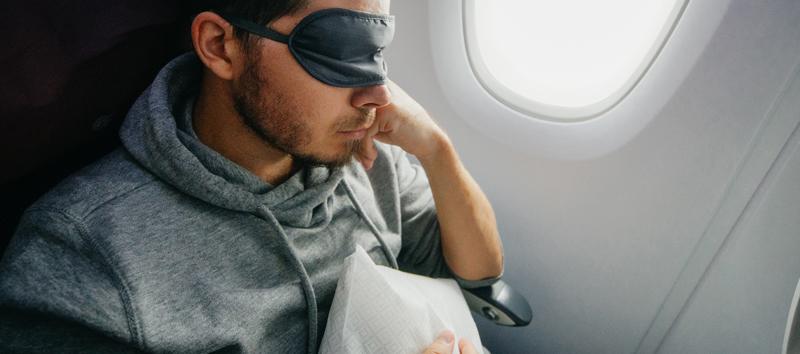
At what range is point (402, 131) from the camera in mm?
1065

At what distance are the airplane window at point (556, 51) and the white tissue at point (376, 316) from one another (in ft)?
2.21

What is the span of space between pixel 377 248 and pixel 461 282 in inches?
10.4

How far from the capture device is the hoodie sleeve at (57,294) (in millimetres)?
628

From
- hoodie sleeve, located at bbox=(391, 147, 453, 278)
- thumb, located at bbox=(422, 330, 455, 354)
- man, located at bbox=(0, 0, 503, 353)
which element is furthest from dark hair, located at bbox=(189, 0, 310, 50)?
thumb, located at bbox=(422, 330, 455, 354)

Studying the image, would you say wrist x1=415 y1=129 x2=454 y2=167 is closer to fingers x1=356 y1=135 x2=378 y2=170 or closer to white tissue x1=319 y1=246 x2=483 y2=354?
fingers x1=356 y1=135 x2=378 y2=170

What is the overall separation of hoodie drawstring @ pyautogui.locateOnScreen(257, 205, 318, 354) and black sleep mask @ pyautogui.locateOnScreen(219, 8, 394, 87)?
29 cm

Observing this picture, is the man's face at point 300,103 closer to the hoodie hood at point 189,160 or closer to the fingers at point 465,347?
the hoodie hood at point 189,160

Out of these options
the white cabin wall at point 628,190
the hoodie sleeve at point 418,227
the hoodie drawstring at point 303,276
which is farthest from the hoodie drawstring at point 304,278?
the white cabin wall at point 628,190

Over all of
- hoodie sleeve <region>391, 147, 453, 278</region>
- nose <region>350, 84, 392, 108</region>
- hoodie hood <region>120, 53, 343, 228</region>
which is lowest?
hoodie sleeve <region>391, 147, 453, 278</region>

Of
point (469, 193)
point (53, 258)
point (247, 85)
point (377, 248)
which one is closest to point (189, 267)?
point (53, 258)

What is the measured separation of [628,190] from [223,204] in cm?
107

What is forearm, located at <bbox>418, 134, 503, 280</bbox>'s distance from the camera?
1116 millimetres

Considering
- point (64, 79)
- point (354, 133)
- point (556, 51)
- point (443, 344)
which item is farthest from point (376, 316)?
point (556, 51)

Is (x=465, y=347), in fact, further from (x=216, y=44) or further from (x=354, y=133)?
(x=216, y=44)
